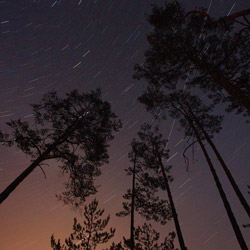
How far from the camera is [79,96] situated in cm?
1234

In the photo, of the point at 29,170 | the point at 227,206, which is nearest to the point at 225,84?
the point at 227,206

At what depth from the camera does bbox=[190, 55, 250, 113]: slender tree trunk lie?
5.38 meters

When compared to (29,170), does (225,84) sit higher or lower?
lower

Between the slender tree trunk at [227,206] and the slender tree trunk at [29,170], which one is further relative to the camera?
the slender tree trunk at [227,206]

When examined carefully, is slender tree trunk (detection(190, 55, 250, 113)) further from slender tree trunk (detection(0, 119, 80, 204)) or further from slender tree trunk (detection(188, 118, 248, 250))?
slender tree trunk (detection(0, 119, 80, 204))

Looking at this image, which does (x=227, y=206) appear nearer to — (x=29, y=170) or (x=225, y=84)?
(x=225, y=84)

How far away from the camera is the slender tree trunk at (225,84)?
17.6 feet

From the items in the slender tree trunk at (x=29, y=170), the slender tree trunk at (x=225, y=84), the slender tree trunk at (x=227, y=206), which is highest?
the slender tree trunk at (x=29, y=170)

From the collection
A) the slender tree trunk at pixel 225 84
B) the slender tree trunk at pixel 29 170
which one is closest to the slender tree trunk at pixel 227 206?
the slender tree trunk at pixel 225 84

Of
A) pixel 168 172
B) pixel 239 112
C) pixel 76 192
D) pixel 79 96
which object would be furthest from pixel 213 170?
pixel 79 96

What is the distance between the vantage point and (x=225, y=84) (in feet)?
21.0

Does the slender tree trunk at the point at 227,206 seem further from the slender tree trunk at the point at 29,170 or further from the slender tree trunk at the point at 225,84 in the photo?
the slender tree trunk at the point at 29,170

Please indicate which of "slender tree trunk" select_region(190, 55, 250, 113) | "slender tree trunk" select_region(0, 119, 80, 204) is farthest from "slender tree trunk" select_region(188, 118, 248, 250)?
"slender tree trunk" select_region(0, 119, 80, 204)

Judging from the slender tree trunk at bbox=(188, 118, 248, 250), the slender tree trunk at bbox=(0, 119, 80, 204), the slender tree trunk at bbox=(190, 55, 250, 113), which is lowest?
the slender tree trunk at bbox=(188, 118, 248, 250)
